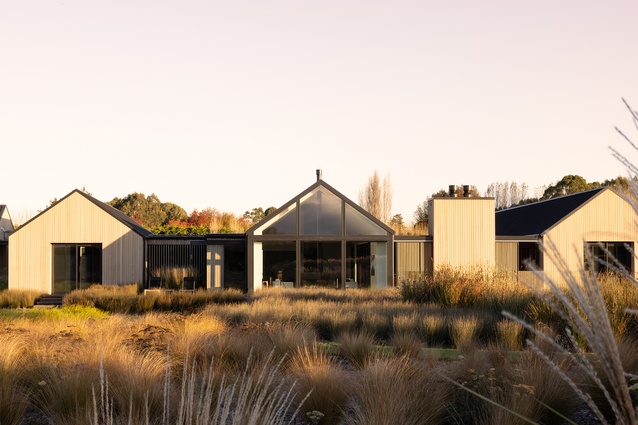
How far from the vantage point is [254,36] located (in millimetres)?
13484

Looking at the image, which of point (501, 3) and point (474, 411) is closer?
point (474, 411)

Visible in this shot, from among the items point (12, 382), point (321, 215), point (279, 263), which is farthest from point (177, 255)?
point (12, 382)

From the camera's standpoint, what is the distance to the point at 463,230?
2542 cm

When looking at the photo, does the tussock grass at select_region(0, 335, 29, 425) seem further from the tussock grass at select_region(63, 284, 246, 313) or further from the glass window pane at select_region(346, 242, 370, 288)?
the glass window pane at select_region(346, 242, 370, 288)

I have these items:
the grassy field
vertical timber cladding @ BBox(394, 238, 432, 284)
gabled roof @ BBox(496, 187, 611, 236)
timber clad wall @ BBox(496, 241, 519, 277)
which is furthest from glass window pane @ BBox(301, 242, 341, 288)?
the grassy field

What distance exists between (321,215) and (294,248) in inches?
59.6

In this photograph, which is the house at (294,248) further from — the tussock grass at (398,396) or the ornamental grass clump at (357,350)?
the tussock grass at (398,396)

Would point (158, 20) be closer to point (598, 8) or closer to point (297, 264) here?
point (598, 8)

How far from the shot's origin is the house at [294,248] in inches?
914

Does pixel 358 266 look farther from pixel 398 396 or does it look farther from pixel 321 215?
pixel 398 396

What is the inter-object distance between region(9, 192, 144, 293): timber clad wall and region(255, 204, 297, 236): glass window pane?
5.54m

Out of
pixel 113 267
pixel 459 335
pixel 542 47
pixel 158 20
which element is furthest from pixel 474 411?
pixel 113 267

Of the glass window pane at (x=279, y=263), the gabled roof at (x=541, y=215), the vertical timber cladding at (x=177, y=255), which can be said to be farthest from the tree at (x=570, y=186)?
the vertical timber cladding at (x=177, y=255)

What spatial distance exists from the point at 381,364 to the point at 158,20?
9.70 metres
